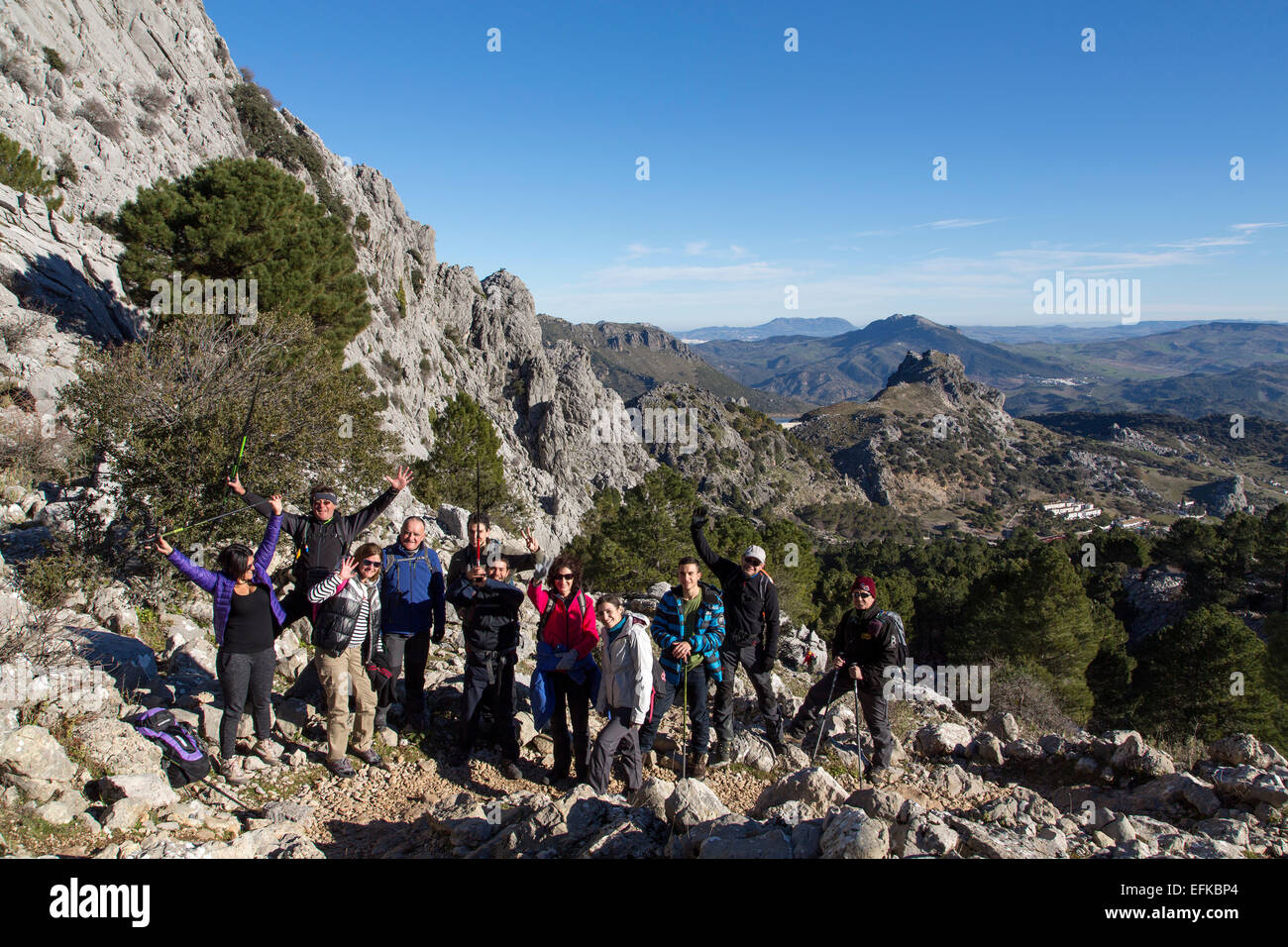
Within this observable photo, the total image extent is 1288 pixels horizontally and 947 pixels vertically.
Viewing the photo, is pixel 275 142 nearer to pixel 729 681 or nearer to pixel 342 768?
pixel 342 768

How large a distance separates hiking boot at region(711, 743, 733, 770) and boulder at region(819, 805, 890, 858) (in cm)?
287

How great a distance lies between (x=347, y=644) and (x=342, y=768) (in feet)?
4.37

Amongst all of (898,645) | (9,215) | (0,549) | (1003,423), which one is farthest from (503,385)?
(1003,423)

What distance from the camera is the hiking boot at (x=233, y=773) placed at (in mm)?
5922

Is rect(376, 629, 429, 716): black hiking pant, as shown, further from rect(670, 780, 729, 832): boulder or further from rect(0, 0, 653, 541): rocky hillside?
rect(0, 0, 653, 541): rocky hillside

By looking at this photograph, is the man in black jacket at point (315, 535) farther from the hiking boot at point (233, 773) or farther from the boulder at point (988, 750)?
the boulder at point (988, 750)

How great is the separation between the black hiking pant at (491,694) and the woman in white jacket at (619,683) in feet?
4.03

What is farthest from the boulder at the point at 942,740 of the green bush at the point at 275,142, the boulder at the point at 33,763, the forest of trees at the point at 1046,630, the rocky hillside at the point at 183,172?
the green bush at the point at 275,142

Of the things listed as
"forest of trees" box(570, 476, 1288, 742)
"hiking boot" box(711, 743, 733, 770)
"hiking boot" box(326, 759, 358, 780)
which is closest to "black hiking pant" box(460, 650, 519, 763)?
"hiking boot" box(326, 759, 358, 780)

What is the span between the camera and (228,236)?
63.0 ft

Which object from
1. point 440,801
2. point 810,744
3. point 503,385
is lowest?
point 810,744

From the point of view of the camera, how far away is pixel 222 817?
17.3 feet
